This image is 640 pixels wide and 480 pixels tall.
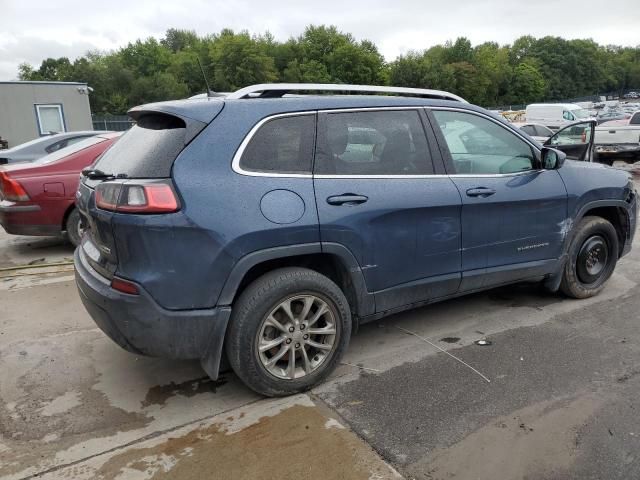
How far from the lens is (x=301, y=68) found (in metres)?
75.9

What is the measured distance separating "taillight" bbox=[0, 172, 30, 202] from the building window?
17.0 meters

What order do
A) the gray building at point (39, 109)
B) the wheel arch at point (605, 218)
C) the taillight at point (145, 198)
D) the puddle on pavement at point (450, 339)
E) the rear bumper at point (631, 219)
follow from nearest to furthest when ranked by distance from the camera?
the taillight at point (145, 198), the puddle on pavement at point (450, 339), the wheel arch at point (605, 218), the rear bumper at point (631, 219), the gray building at point (39, 109)

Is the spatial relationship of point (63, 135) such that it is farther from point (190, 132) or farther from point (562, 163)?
point (562, 163)

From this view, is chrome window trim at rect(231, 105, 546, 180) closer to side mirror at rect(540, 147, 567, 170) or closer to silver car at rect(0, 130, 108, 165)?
side mirror at rect(540, 147, 567, 170)

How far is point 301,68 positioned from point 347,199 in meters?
76.9

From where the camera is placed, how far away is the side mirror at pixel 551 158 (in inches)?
162

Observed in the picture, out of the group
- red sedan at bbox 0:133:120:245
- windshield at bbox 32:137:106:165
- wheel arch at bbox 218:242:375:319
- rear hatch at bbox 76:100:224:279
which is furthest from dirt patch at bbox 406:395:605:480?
windshield at bbox 32:137:106:165

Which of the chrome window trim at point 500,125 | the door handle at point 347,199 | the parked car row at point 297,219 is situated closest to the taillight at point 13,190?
the parked car row at point 297,219

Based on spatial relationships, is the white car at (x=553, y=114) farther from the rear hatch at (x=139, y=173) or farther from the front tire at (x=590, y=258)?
the rear hatch at (x=139, y=173)

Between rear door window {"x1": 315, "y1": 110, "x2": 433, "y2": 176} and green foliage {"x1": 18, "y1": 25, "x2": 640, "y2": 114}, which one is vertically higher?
green foliage {"x1": 18, "y1": 25, "x2": 640, "y2": 114}

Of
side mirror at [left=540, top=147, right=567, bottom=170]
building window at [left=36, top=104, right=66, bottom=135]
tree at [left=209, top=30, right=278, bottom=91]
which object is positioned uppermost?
tree at [left=209, top=30, right=278, bottom=91]

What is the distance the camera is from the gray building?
2017cm

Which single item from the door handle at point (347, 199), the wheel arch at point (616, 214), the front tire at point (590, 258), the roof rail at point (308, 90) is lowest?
the front tire at point (590, 258)

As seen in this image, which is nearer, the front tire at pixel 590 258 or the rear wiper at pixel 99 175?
the rear wiper at pixel 99 175
